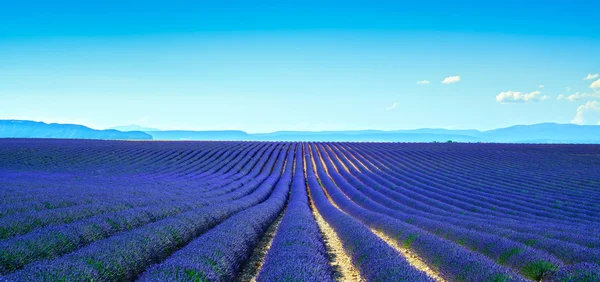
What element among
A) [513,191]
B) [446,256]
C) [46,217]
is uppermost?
[46,217]

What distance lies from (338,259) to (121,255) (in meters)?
Answer: 3.94

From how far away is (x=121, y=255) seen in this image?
4.98 metres

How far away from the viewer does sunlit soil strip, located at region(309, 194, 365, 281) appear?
640 centimetres

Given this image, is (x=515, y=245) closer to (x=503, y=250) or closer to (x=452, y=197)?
(x=503, y=250)

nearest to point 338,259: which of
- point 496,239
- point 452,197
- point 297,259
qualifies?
point 297,259

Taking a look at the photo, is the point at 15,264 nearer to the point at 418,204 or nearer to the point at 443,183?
the point at 418,204

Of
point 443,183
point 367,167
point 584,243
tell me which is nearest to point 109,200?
point 584,243

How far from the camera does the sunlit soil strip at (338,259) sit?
640 centimetres

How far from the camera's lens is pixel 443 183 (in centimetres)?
1989

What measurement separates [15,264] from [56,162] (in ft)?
82.7

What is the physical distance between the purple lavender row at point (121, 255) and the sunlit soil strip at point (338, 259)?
263 cm

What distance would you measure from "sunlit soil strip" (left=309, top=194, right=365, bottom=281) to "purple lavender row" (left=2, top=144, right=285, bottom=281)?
8.62 ft

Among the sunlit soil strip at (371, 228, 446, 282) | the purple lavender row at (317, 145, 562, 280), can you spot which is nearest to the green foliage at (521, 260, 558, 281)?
the purple lavender row at (317, 145, 562, 280)

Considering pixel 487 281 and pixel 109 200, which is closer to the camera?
pixel 487 281
